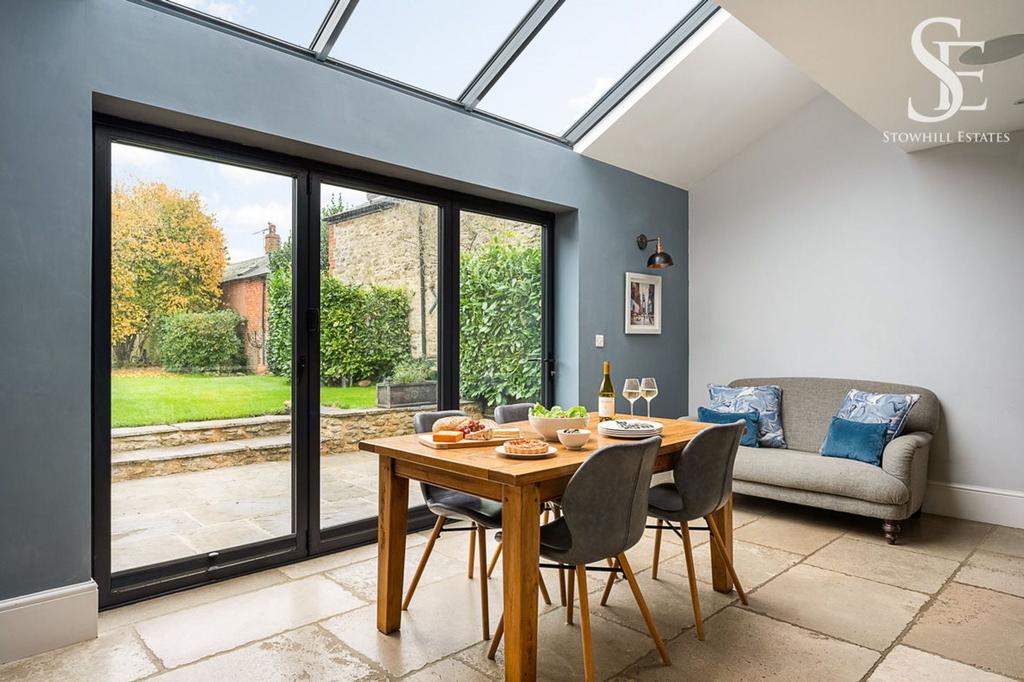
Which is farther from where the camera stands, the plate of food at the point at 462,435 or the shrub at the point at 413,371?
the shrub at the point at 413,371

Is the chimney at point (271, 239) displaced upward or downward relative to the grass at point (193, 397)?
upward

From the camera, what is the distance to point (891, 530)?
3.81 m

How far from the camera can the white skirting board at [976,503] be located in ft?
13.8

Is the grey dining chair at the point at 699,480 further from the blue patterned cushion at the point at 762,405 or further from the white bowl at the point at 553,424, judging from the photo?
the blue patterned cushion at the point at 762,405

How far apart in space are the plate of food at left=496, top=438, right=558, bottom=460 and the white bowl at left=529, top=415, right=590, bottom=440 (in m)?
0.19

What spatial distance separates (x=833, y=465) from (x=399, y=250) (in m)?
3.08

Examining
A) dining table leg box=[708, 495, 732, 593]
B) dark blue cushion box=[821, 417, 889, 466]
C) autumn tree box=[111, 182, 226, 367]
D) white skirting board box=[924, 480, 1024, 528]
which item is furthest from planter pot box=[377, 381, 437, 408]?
white skirting board box=[924, 480, 1024, 528]

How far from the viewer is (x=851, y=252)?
4.89 m

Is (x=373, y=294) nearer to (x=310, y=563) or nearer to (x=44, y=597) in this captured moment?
(x=310, y=563)

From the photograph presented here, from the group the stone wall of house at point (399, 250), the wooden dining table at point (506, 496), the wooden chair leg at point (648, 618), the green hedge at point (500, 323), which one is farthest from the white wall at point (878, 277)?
the wooden chair leg at point (648, 618)

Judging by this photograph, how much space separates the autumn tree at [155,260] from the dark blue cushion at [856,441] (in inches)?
153

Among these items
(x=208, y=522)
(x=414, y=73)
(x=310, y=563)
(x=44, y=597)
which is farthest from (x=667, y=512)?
(x=414, y=73)

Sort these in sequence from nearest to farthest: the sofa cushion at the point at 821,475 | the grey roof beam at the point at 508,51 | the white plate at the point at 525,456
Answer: the white plate at the point at 525,456 → the grey roof beam at the point at 508,51 → the sofa cushion at the point at 821,475

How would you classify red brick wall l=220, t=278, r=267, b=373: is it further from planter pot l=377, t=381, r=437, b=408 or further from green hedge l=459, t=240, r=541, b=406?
green hedge l=459, t=240, r=541, b=406
